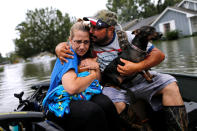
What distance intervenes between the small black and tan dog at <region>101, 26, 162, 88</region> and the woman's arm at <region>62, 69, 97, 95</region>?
Answer: 0.60 m

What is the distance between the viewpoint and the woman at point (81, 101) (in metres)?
1.79

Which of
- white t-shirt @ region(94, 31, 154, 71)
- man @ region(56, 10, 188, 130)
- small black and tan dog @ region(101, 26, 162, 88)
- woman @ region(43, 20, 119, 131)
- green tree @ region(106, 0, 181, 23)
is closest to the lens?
woman @ region(43, 20, 119, 131)

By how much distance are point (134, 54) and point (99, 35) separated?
472mm

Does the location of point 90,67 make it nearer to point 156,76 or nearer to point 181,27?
point 156,76

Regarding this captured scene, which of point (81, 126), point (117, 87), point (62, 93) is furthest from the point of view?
point (117, 87)

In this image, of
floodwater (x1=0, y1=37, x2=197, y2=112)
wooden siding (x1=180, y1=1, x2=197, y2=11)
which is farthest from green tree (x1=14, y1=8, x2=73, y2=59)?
floodwater (x1=0, y1=37, x2=197, y2=112)

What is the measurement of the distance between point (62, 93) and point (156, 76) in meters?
1.21

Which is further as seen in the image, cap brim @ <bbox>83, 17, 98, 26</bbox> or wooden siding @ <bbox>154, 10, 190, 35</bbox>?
wooden siding @ <bbox>154, 10, 190, 35</bbox>

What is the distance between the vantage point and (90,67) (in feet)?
6.96

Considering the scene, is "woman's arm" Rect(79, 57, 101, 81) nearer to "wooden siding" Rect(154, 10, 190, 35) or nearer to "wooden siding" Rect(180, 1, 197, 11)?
"wooden siding" Rect(154, 10, 190, 35)

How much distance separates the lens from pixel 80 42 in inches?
85.6

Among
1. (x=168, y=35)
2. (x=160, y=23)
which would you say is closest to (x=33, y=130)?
(x=168, y=35)

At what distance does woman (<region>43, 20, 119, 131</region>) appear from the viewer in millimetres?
1790

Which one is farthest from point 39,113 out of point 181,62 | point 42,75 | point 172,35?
point 172,35
